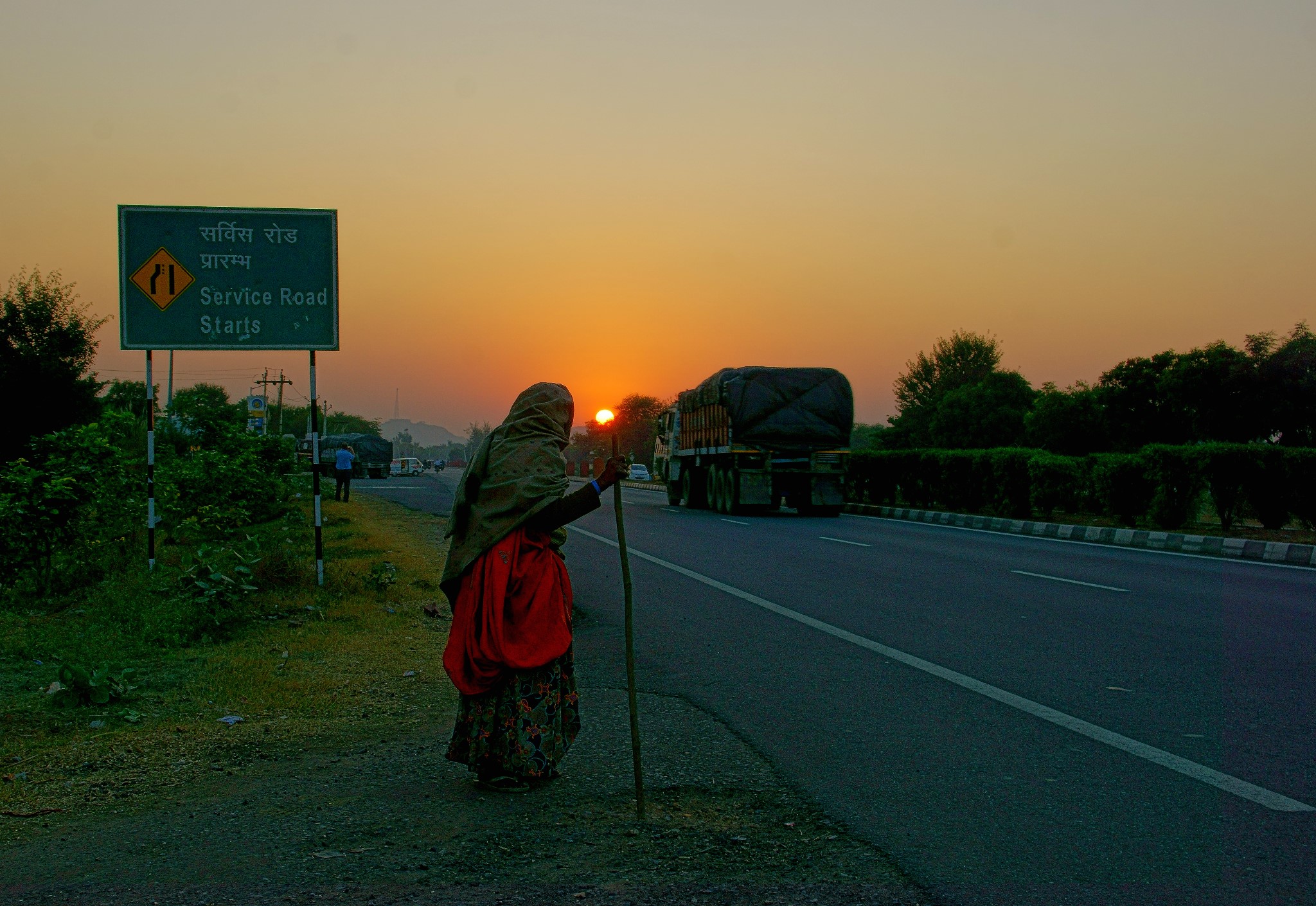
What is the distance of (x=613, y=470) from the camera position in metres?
4.36

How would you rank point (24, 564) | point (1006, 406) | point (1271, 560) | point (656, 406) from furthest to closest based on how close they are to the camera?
point (656, 406), point (1006, 406), point (1271, 560), point (24, 564)

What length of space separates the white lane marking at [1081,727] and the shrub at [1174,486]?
12.5 metres

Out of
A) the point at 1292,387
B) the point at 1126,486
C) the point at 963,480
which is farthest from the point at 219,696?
the point at 1292,387

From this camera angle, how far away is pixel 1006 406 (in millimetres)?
74438

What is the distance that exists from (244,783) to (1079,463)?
20870 millimetres

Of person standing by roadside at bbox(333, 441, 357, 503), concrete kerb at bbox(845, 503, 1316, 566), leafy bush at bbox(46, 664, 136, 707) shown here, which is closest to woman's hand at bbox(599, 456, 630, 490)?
leafy bush at bbox(46, 664, 136, 707)

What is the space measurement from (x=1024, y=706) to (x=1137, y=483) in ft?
53.4

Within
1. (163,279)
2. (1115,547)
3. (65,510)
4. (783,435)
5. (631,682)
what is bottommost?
(1115,547)

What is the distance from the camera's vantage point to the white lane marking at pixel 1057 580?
11.6 meters

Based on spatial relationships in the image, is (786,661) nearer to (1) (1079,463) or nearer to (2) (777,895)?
(2) (777,895)

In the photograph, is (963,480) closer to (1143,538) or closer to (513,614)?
(1143,538)

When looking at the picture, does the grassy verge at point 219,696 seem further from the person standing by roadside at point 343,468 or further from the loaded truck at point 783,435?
the person standing by roadside at point 343,468

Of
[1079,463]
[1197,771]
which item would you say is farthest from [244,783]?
[1079,463]

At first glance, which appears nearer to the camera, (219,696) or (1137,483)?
(219,696)
